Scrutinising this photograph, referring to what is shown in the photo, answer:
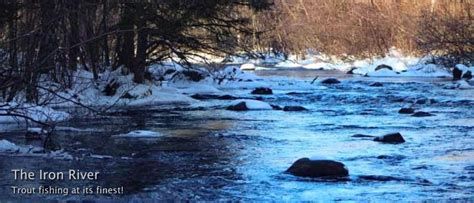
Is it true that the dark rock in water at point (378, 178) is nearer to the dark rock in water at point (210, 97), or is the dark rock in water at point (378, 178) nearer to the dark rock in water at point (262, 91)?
the dark rock in water at point (210, 97)

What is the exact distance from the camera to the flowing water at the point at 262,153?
8578 millimetres

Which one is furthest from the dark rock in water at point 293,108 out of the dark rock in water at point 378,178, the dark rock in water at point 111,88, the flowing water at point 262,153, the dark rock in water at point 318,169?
the dark rock in water at point 378,178

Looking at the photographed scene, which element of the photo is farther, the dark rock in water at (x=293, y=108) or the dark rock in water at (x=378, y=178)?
the dark rock in water at (x=293, y=108)

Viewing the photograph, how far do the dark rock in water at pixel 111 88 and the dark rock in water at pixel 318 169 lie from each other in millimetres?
13412

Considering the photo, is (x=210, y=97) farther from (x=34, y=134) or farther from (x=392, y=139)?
(x=392, y=139)

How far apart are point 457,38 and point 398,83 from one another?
6372 millimetres

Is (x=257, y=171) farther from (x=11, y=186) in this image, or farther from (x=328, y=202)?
(x=11, y=186)

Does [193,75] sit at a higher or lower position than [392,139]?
higher

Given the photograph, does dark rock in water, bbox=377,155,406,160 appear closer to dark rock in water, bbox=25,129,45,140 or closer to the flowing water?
the flowing water

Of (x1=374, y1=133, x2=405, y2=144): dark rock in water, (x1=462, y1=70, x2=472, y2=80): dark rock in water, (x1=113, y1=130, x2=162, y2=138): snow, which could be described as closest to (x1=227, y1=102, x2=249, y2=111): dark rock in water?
(x1=113, y1=130, x2=162, y2=138): snow

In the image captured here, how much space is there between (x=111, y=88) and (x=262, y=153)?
11.7 meters

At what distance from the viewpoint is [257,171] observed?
9.93 meters

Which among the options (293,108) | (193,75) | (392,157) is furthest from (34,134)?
(193,75)

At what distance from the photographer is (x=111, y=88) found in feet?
73.7
